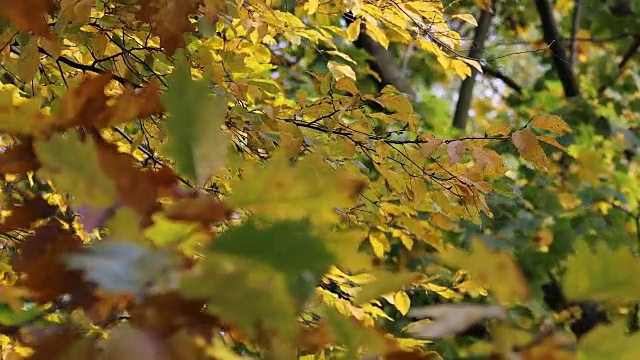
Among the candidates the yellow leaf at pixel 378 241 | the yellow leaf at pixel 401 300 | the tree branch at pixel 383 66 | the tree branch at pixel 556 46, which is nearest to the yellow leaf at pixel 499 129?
the yellow leaf at pixel 401 300

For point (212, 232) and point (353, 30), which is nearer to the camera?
point (212, 232)

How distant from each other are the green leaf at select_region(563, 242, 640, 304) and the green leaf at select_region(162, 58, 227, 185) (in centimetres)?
20

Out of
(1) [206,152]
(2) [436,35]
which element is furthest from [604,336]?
(2) [436,35]

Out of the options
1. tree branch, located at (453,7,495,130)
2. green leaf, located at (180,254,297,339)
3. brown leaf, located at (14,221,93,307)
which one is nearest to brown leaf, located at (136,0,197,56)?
brown leaf, located at (14,221,93,307)

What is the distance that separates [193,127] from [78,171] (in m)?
0.06

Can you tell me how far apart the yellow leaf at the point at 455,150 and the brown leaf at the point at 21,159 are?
64cm

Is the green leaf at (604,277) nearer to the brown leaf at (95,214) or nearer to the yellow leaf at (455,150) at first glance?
the brown leaf at (95,214)

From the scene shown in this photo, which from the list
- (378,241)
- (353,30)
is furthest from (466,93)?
(353,30)

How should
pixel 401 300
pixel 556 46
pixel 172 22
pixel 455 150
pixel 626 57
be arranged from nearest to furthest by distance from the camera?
1. pixel 172 22
2. pixel 455 150
3. pixel 401 300
4. pixel 556 46
5. pixel 626 57

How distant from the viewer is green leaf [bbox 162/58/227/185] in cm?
38

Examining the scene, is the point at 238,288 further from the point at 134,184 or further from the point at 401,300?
the point at 401,300

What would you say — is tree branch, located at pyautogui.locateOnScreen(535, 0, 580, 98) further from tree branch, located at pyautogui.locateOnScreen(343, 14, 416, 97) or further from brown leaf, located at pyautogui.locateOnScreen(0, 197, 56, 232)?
brown leaf, located at pyautogui.locateOnScreen(0, 197, 56, 232)

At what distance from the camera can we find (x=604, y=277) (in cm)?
36

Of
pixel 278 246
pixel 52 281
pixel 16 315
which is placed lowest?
pixel 16 315
